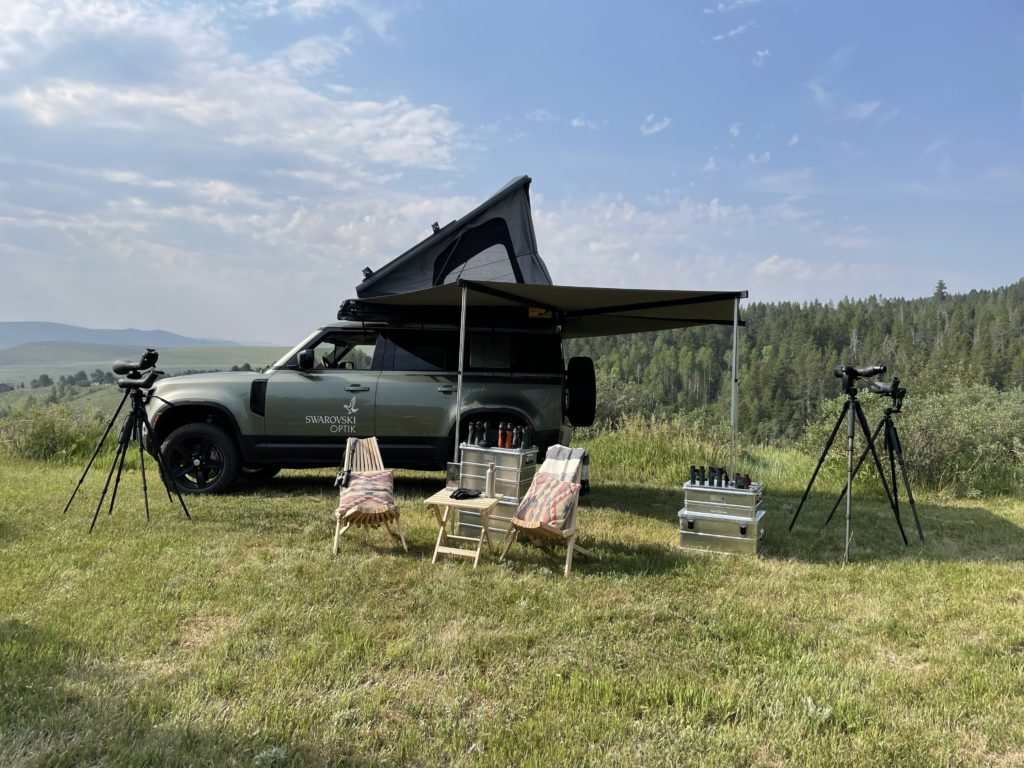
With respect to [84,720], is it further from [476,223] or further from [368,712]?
[476,223]

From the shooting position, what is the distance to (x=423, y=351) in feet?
23.8

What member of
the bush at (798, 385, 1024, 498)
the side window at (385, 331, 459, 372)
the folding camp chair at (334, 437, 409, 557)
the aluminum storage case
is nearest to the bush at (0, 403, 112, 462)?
the side window at (385, 331, 459, 372)

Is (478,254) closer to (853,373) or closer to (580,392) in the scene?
(580,392)

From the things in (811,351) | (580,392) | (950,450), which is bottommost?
(950,450)

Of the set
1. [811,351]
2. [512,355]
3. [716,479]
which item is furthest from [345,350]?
[811,351]

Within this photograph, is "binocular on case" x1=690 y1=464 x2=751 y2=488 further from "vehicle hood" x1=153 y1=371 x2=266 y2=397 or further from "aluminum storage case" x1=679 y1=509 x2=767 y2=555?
"vehicle hood" x1=153 y1=371 x2=266 y2=397

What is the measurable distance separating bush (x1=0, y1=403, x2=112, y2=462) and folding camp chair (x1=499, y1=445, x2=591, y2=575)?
314 inches

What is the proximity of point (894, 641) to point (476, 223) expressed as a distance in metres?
5.91

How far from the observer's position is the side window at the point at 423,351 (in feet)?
23.6

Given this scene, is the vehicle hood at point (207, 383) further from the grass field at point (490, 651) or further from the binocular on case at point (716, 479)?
the binocular on case at point (716, 479)

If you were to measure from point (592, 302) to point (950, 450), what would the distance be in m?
5.64

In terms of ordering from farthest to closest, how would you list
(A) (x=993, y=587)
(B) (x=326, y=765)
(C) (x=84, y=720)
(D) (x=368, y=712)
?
(A) (x=993, y=587), (D) (x=368, y=712), (C) (x=84, y=720), (B) (x=326, y=765)

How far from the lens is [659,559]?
16.5ft

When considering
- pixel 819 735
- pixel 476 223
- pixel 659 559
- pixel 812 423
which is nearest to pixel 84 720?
pixel 819 735
